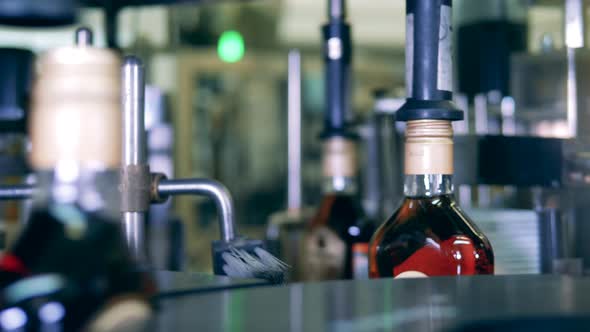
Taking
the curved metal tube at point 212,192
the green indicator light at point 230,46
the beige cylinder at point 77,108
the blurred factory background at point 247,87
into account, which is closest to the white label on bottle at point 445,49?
the curved metal tube at point 212,192

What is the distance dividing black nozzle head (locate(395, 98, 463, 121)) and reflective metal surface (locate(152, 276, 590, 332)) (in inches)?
7.4

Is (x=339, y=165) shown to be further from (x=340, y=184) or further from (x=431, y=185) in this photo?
(x=431, y=185)

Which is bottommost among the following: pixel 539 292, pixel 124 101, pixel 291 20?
pixel 539 292

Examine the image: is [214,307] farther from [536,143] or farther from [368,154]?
[368,154]

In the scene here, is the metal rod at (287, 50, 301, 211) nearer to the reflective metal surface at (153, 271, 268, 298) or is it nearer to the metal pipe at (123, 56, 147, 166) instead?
the metal pipe at (123, 56, 147, 166)

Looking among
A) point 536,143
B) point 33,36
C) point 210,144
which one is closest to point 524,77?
point 536,143

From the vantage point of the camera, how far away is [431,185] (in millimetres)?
558

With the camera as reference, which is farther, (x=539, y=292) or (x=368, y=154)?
(x=368, y=154)

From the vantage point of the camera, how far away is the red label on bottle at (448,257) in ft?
1.73

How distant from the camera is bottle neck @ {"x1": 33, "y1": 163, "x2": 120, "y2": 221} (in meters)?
0.29

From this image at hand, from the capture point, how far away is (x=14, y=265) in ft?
0.93

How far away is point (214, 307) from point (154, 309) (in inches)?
1.0

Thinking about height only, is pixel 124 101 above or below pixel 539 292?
above

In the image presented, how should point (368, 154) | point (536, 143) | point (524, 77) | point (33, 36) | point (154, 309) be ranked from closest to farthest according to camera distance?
point (154, 309) → point (536, 143) → point (524, 77) → point (368, 154) → point (33, 36)
